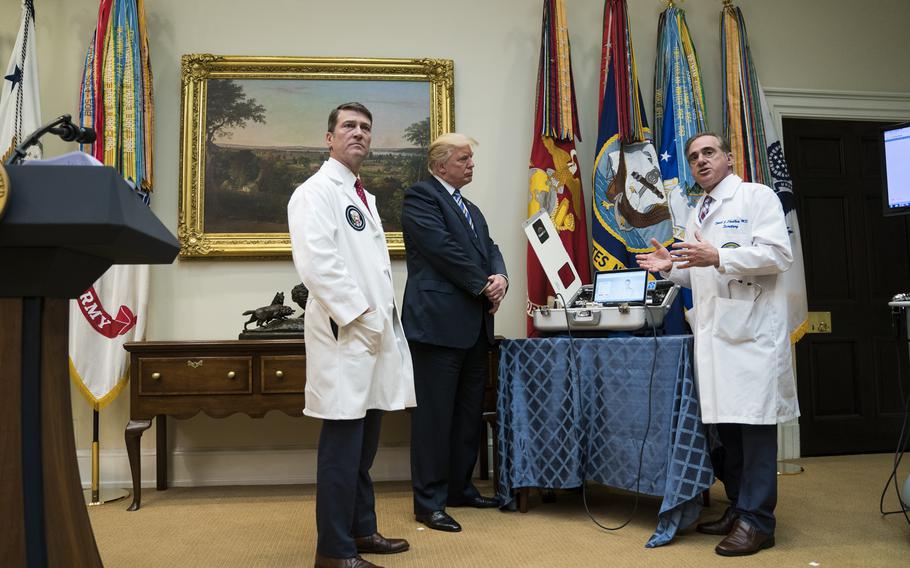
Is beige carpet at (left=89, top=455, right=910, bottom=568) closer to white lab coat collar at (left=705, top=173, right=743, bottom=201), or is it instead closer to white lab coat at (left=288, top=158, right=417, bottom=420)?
white lab coat at (left=288, top=158, right=417, bottom=420)

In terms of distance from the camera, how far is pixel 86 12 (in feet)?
13.5

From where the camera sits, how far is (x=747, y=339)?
2.52 meters

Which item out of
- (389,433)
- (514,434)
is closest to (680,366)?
(514,434)

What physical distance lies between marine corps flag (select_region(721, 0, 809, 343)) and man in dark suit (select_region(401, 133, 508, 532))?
1.84 meters

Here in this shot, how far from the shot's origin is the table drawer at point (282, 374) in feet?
11.6

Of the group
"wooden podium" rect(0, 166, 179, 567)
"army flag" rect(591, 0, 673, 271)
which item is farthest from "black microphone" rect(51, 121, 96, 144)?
"army flag" rect(591, 0, 673, 271)

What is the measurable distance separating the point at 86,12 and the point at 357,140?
264 centimetres

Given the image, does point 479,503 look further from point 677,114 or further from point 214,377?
point 677,114

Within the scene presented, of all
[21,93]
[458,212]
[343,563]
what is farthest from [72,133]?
[21,93]

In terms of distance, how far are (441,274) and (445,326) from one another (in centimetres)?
23

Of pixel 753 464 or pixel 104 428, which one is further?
pixel 104 428

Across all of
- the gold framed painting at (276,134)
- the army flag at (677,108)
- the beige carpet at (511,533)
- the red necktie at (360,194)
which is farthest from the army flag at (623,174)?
the red necktie at (360,194)

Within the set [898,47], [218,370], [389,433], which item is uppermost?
[898,47]

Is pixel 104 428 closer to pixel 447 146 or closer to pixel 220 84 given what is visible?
pixel 220 84
